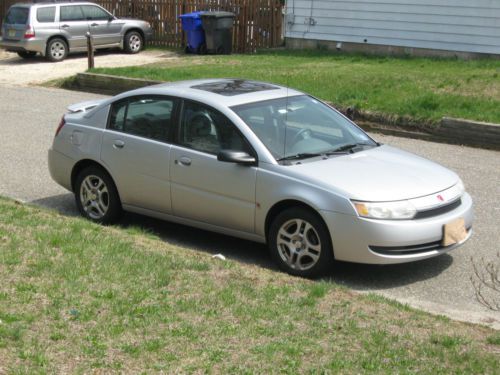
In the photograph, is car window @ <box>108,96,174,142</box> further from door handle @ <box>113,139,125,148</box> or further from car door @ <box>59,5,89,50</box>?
car door @ <box>59,5,89,50</box>

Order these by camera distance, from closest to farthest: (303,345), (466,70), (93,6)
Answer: (303,345) < (466,70) < (93,6)

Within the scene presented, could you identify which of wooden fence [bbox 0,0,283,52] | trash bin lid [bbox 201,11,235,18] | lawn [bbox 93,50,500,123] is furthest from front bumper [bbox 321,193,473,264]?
wooden fence [bbox 0,0,283,52]

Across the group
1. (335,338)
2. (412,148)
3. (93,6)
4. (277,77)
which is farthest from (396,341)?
(93,6)

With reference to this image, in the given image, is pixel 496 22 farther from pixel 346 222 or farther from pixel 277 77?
pixel 346 222

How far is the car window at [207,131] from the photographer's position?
8117 millimetres

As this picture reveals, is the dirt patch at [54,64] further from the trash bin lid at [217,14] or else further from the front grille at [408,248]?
the front grille at [408,248]

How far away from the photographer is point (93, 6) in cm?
2628

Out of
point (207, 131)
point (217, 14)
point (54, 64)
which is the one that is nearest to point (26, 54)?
point (54, 64)

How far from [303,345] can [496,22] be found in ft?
57.2

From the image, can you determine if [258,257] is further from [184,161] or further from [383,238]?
[383,238]

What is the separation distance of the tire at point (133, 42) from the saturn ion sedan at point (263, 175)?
1735 centimetres

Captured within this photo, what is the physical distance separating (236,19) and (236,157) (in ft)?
61.5

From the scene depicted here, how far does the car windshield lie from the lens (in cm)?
805

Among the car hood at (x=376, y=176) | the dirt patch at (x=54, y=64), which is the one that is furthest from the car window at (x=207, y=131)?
the dirt patch at (x=54, y=64)
